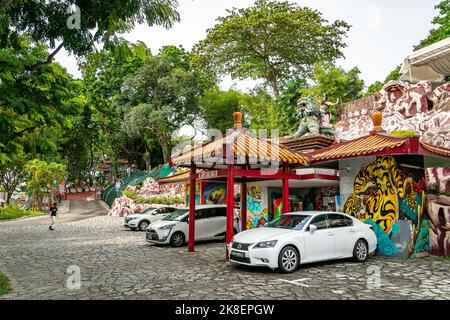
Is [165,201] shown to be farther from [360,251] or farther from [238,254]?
[238,254]

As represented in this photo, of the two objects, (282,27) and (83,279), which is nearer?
(83,279)

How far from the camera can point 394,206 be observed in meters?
11.9

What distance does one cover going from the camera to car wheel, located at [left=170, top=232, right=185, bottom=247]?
15062mm

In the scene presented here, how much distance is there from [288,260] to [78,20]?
728 centimetres

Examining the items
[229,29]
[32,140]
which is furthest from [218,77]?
[32,140]

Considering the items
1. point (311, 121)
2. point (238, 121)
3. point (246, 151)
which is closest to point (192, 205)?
point (238, 121)

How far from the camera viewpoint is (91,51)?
28.1 ft

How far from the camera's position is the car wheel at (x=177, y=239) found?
15.1 metres

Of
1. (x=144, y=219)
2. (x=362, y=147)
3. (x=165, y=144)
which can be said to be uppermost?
(x=165, y=144)

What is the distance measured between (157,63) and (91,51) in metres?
36.4

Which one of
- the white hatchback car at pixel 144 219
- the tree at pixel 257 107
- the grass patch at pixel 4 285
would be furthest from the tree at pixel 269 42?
the grass patch at pixel 4 285

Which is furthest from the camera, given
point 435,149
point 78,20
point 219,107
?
point 219,107

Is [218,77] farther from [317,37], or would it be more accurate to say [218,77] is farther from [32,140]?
[32,140]

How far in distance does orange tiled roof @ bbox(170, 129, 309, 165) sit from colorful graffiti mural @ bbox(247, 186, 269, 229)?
4786mm
